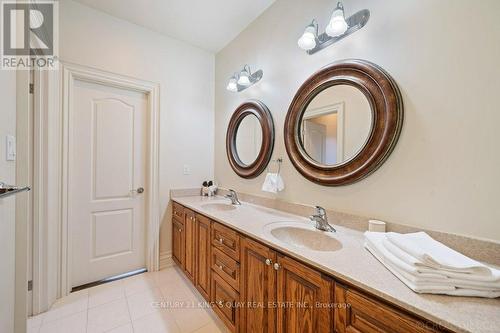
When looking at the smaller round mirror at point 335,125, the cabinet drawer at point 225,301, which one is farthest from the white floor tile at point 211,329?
the smaller round mirror at point 335,125

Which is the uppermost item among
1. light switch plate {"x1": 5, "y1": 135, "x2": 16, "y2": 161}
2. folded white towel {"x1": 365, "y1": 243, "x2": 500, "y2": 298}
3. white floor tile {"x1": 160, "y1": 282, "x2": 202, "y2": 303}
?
light switch plate {"x1": 5, "y1": 135, "x2": 16, "y2": 161}

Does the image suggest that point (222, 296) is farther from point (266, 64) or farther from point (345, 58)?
point (266, 64)

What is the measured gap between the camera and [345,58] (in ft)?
4.33

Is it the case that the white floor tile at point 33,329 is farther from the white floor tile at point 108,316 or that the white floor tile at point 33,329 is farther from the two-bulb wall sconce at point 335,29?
the two-bulb wall sconce at point 335,29

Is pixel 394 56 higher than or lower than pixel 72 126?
higher

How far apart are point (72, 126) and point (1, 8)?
1.19 metres

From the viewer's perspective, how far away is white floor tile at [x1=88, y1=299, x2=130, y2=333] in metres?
1.47

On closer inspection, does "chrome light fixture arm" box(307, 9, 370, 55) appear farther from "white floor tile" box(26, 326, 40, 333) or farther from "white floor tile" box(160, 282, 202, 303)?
"white floor tile" box(26, 326, 40, 333)

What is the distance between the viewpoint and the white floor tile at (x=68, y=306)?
1.58 meters

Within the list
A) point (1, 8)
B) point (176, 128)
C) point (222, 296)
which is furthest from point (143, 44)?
→ point (222, 296)

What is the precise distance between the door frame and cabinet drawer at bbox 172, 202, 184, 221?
8.3 inches

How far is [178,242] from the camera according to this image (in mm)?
2189

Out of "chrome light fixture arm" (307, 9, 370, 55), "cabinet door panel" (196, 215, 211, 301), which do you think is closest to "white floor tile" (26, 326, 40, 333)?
"cabinet door panel" (196, 215, 211, 301)

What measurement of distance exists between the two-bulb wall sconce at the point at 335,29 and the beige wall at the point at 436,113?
0.13 feet
